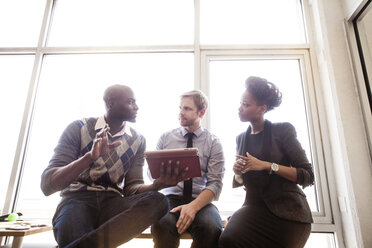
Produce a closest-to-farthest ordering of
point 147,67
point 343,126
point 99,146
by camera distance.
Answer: point 99,146
point 343,126
point 147,67

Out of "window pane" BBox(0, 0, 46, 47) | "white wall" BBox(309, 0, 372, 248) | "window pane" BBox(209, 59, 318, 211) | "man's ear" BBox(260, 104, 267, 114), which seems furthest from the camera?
"window pane" BBox(0, 0, 46, 47)

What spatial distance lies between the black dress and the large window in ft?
2.46

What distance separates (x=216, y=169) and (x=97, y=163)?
0.75 meters

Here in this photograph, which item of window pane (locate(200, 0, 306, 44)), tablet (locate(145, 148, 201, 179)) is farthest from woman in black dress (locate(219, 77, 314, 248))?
window pane (locate(200, 0, 306, 44))

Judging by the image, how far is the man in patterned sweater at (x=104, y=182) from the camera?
1.14 metres

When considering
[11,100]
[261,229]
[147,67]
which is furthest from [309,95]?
[11,100]

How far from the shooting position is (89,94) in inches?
98.0

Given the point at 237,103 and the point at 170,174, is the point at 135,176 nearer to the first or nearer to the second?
the point at 170,174

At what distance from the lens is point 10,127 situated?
2479 millimetres

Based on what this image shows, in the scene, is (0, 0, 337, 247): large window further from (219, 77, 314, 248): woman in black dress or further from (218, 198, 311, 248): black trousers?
(218, 198, 311, 248): black trousers

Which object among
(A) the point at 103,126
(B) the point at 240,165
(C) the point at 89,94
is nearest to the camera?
(B) the point at 240,165

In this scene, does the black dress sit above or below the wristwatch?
below

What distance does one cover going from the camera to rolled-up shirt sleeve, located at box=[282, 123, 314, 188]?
138cm

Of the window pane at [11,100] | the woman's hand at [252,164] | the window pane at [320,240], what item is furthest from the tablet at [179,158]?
the window pane at [11,100]
